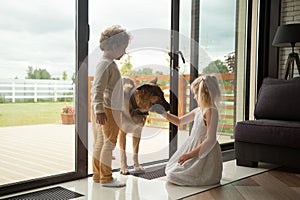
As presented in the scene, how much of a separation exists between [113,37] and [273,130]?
5.04 feet

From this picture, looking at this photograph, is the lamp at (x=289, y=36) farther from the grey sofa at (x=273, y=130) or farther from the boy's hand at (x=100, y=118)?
the boy's hand at (x=100, y=118)

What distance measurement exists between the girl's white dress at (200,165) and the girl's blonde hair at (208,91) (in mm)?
109

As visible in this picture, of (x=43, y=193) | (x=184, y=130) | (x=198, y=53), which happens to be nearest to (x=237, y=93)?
(x=198, y=53)

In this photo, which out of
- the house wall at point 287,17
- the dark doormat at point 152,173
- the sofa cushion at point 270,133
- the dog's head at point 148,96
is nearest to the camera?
the dog's head at point 148,96

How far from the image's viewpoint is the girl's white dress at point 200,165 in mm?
2461

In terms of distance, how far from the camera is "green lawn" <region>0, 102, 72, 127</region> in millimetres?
2260

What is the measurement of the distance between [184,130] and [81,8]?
49.6 inches

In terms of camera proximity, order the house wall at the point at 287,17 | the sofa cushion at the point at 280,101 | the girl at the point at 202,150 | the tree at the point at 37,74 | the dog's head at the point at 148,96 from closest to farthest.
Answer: the dog's head at the point at 148,96 < the tree at the point at 37,74 < the girl at the point at 202,150 < the sofa cushion at the point at 280,101 < the house wall at the point at 287,17

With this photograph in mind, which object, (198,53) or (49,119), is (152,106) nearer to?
(49,119)

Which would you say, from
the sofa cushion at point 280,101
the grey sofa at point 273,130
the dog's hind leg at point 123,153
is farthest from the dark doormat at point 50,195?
the sofa cushion at point 280,101

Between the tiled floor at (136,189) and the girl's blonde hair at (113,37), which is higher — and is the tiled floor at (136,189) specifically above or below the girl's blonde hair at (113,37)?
below

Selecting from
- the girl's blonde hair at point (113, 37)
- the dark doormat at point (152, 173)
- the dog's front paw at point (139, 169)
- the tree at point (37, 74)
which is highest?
the girl's blonde hair at point (113, 37)

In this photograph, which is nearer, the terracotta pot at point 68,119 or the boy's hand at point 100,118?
the boy's hand at point 100,118

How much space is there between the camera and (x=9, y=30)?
7.44ft
